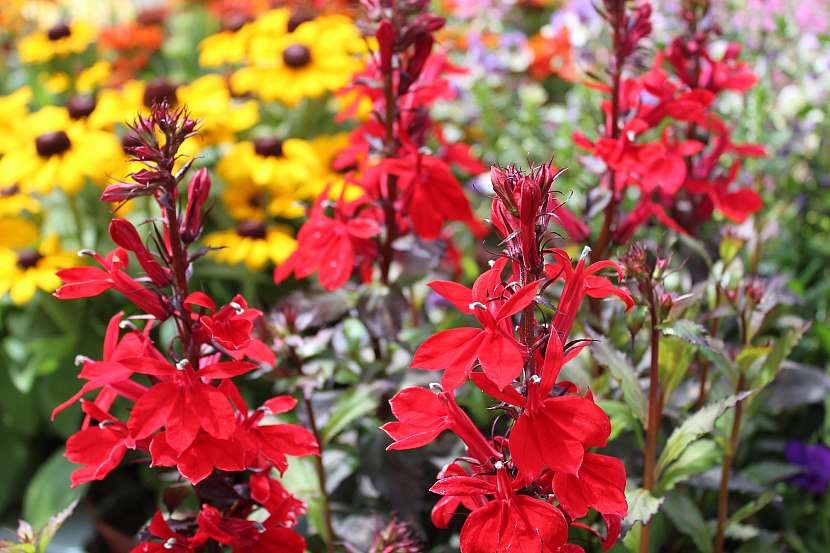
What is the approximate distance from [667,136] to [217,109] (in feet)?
3.30

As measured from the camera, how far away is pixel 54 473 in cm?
160

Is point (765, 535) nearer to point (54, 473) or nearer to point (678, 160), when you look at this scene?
point (678, 160)

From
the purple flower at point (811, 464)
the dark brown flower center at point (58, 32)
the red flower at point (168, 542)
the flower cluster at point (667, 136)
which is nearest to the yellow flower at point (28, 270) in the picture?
the dark brown flower center at point (58, 32)

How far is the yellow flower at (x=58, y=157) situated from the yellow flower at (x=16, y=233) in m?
0.07

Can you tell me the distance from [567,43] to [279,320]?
1.37 metres

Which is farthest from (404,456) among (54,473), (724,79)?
(54,473)

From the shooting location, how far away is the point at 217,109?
5.80 feet

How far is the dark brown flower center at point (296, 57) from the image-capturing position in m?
1.82

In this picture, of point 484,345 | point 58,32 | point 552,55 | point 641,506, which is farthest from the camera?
point 552,55

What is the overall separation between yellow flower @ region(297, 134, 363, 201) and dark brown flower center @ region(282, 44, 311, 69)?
0.55 feet

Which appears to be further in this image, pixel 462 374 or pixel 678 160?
pixel 678 160

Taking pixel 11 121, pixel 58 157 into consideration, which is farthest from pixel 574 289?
pixel 11 121

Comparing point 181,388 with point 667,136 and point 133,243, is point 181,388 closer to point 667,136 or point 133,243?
point 133,243

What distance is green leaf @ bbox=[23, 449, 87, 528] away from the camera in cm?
155
